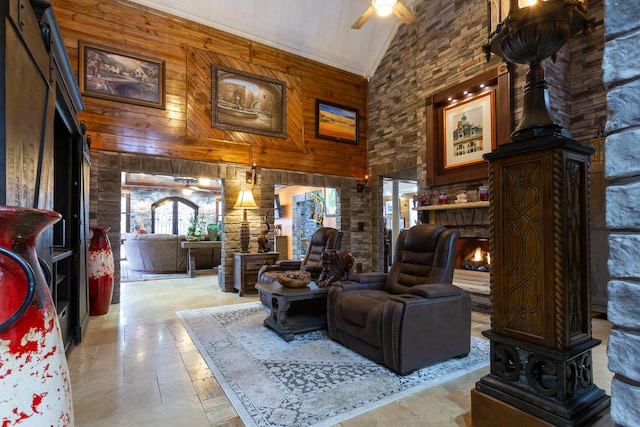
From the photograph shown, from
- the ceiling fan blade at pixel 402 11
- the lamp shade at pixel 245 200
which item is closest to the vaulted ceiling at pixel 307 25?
the ceiling fan blade at pixel 402 11

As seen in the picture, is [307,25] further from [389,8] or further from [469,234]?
[469,234]

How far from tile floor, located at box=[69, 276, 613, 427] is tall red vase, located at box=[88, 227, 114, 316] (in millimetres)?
314

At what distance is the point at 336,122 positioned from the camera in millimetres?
6898

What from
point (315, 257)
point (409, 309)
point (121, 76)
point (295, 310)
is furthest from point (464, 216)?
point (121, 76)

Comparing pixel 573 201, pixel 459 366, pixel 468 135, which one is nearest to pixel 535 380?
pixel 573 201

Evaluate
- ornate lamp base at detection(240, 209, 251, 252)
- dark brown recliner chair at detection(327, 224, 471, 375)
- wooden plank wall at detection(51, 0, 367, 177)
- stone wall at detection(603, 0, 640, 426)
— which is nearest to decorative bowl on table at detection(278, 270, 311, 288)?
dark brown recliner chair at detection(327, 224, 471, 375)

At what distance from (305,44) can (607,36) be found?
6.36m

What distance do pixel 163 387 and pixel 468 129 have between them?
4.99 metres

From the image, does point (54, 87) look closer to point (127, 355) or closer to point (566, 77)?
point (127, 355)

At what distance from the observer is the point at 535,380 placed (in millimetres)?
1535

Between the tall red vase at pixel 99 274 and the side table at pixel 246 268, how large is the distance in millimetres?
1794

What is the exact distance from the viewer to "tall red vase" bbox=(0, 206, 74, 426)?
0.68 meters

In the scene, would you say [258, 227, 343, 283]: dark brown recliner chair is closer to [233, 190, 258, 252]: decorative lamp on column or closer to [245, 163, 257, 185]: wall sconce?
[233, 190, 258, 252]: decorative lamp on column

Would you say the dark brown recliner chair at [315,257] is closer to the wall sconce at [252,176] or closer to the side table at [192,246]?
the wall sconce at [252,176]
